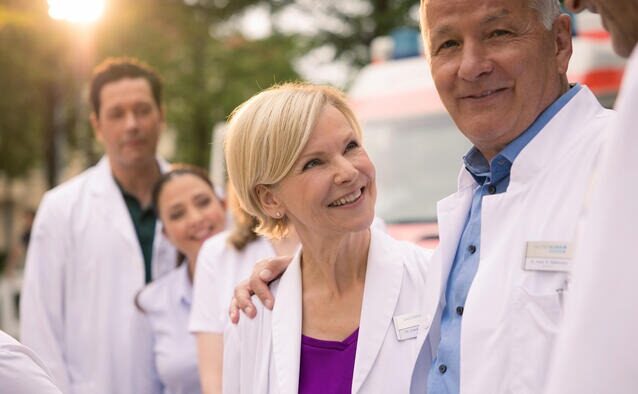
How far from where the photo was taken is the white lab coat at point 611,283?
3.85ft

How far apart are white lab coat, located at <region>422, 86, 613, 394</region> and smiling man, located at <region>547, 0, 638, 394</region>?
2.66ft

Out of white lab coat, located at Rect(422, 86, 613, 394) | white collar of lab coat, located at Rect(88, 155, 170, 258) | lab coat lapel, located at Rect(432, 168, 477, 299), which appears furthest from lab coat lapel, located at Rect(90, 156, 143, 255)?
white lab coat, located at Rect(422, 86, 613, 394)

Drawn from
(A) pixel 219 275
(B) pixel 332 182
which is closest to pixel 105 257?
(A) pixel 219 275

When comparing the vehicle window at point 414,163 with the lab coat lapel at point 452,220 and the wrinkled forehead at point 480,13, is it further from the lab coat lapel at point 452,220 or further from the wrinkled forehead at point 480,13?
the wrinkled forehead at point 480,13

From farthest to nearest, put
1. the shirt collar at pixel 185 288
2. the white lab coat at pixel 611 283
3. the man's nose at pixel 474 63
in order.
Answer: the shirt collar at pixel 185 288, the man's nose at pixel 474 63, the white lab coat at pixel 611 283

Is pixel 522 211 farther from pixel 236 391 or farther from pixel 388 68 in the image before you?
pixel 388 68

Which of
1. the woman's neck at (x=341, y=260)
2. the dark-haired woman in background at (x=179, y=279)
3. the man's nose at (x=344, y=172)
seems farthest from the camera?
the dark-haired woman in background at (x=179, y=279)

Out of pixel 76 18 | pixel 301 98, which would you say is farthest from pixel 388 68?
pixel 301 98

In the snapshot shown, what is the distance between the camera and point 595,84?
19.4 feet

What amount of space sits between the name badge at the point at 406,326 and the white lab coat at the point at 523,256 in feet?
1.45

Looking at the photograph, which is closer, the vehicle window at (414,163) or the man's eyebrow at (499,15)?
the man's eyebrow at (499,15)

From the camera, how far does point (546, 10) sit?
2.29 meters

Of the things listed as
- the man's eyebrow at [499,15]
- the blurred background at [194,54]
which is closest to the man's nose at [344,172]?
the man's eyebrow at [499,15]

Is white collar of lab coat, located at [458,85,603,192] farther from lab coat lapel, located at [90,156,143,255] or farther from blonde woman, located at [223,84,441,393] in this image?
lab coat lapel, located at [90,156,143,255]
